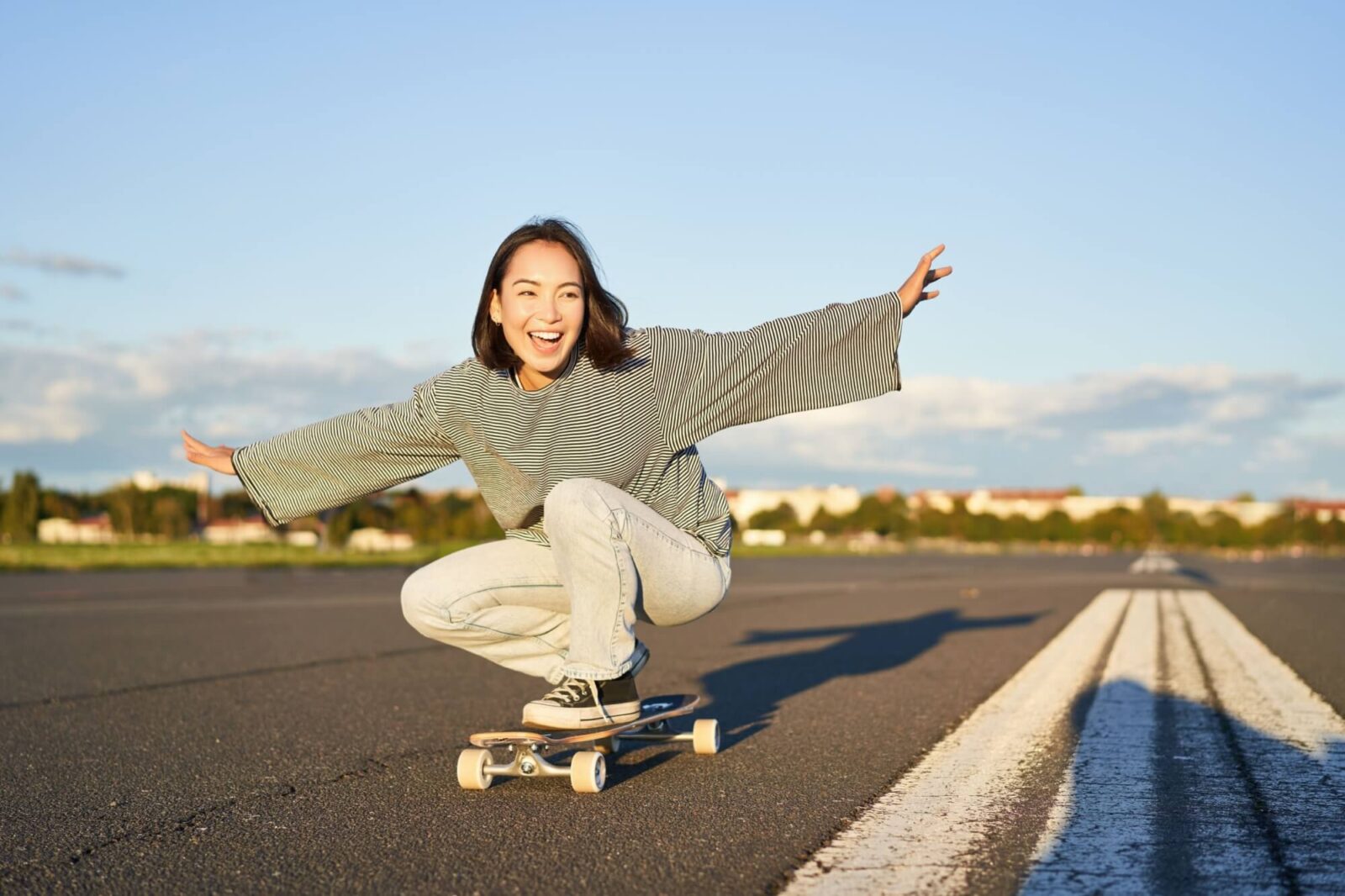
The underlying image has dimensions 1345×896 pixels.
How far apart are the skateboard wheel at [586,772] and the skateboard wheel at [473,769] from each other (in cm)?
29

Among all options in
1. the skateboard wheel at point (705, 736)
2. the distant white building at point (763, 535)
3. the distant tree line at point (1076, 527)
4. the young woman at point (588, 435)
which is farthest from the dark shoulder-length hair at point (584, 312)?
the distant tree line at point (1076, 527)

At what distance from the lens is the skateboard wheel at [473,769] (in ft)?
13.3

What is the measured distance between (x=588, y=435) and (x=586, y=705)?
35.1 inches

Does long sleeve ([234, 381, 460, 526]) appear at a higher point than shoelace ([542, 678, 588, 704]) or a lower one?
higher

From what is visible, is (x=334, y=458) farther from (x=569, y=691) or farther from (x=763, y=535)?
(x=763, y=535)

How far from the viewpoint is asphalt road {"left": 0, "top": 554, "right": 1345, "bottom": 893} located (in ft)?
10.2

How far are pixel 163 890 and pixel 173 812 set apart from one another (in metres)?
0.95

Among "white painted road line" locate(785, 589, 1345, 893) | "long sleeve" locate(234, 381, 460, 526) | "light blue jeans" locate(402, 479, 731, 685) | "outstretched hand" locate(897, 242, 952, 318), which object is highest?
"outstretched hand" locate(897, 242, 952, 318)

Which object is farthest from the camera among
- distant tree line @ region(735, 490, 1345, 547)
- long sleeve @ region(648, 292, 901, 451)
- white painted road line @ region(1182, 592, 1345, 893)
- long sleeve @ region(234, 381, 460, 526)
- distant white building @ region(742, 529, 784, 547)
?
distant white building @ region(742, 529, 784, 547)

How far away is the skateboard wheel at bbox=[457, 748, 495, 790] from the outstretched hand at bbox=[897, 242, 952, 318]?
6.66 feet

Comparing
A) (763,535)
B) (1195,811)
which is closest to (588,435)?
(1195,811)

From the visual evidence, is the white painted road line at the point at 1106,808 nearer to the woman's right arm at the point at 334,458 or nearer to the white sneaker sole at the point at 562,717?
the white sneaker sole at the point at 562,717

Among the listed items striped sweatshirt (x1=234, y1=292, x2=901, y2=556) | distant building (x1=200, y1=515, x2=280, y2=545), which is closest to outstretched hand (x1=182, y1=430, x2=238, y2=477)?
striped sweatshirt (x1=234, y1=292, x2=901, y2=556)

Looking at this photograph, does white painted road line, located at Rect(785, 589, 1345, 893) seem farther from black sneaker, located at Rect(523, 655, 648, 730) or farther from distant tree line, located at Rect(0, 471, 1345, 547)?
distant tree line, located at Rect(0, 471, 1345, 547)
